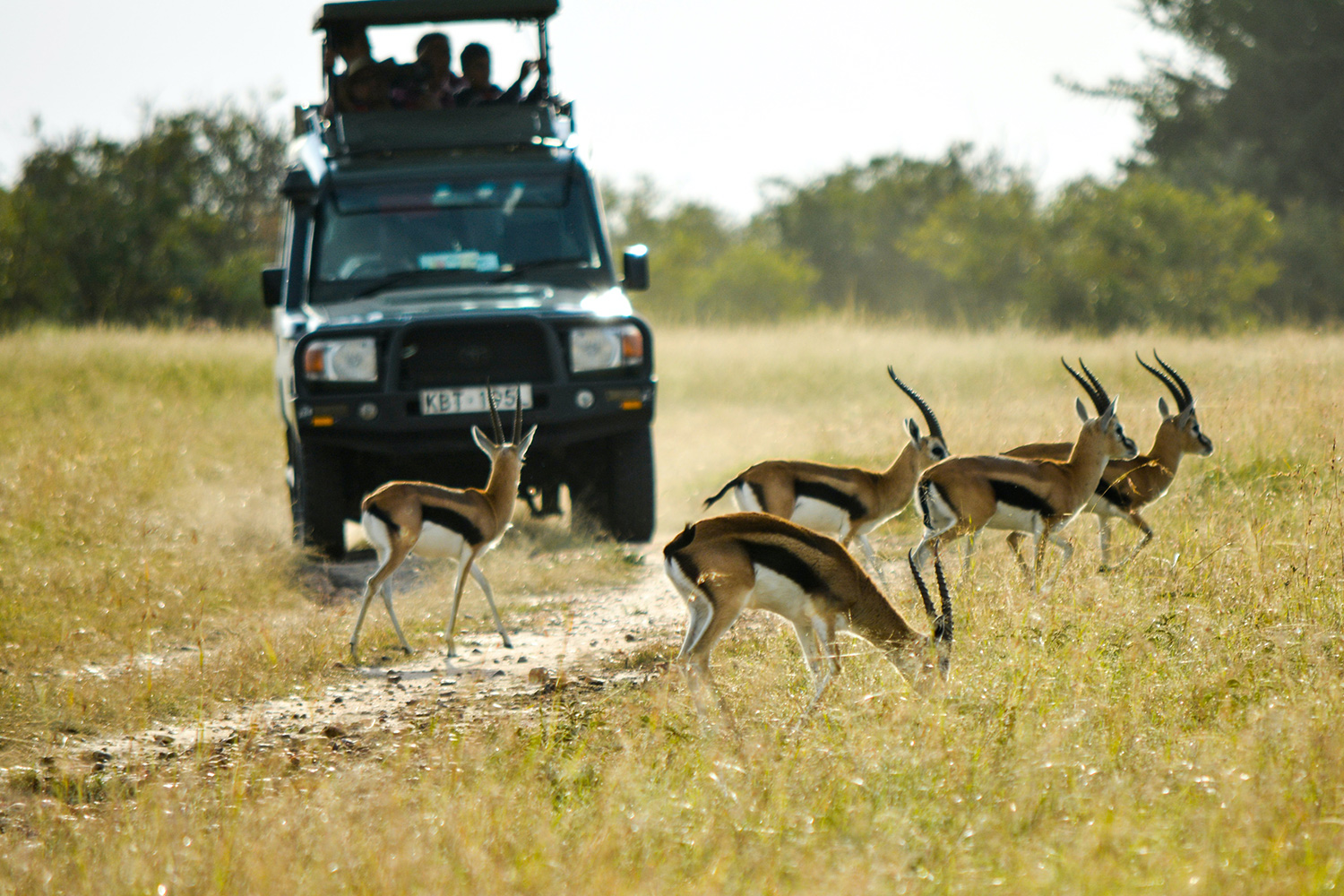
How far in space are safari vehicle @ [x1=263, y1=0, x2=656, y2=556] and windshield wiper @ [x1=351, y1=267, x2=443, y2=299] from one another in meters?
0.01

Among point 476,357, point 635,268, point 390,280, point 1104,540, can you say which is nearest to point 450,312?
point 476,357

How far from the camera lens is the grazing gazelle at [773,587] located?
4.64 metres

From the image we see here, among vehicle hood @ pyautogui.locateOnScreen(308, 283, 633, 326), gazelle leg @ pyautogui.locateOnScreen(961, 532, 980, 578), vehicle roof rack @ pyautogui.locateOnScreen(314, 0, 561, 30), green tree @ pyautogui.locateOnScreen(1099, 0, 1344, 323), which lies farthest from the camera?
green tree @ pyautogui.locateOnScreen(1099, 0, 1344, 323)

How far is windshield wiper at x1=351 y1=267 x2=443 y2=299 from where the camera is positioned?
8438mm

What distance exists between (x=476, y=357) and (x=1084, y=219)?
2405 cm

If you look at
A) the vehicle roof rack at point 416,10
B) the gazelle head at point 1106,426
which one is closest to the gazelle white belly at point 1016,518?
the gazelle head at point 1106,426

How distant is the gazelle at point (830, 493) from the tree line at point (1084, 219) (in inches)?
691

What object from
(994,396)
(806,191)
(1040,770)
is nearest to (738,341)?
(994,396)

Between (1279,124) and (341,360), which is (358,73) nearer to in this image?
(341,360)

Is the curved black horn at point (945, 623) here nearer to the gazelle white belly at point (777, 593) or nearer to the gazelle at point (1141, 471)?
the gazelle white belly at point (777, 593)

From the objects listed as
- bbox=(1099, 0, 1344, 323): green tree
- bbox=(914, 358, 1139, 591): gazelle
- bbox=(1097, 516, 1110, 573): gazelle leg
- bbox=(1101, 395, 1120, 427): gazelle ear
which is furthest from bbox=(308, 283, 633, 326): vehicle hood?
bbox=(1099, 0, 1344, 323): green tree

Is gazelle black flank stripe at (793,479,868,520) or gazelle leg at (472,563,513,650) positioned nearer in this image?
gazelle leg at (472,563,513,650)

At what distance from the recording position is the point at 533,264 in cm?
867

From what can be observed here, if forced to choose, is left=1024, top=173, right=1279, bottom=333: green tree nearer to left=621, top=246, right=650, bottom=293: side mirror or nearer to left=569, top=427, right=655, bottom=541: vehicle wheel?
left=621, top=246, right=650, bottom=293: side mirror
